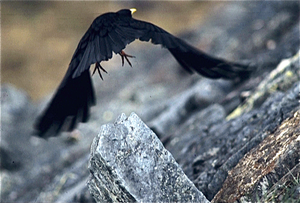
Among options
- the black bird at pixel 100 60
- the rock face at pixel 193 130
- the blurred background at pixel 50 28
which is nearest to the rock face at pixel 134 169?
the rock face at pixel 193 130

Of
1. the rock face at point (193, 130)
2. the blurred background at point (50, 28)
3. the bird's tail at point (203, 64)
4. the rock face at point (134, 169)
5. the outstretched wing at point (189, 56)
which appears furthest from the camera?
the blurred background at point (50, 28)

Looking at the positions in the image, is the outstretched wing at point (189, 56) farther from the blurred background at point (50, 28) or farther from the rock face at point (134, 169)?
the blurred background at point (50, 28)

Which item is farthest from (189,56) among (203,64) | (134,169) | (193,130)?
(134,169)

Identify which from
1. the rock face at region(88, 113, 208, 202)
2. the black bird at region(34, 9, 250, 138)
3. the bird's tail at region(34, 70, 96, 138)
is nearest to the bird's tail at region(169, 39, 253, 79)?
the black bird at region(34, 9, 250, 138)

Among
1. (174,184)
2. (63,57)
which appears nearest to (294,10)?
(174,184)

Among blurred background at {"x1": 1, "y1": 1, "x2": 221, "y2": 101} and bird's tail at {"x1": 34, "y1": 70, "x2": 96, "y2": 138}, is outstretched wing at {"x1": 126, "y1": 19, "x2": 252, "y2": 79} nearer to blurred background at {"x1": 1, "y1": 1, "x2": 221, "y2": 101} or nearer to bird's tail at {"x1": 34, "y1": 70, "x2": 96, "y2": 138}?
bird's tail at {"x1": 34, "y1": 70, "x2": 96, "y2": 138}

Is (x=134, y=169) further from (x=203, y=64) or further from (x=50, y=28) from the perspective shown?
(x=50, y=28)

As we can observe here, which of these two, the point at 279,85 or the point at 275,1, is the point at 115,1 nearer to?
the point at 275,1
